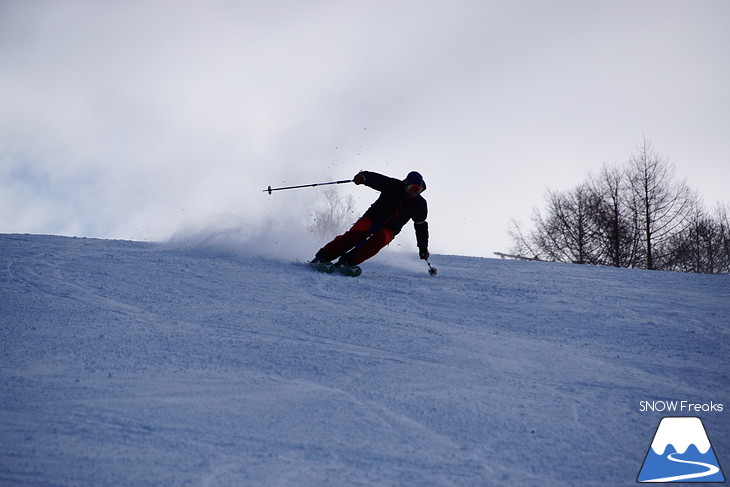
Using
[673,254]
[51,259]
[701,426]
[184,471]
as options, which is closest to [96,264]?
[51,259]

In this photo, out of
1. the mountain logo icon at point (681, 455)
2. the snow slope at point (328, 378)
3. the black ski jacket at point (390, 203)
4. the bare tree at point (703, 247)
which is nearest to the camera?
the snow slope at point (328, 378)

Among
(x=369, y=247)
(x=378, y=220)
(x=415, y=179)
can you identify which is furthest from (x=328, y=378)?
(x=415, y=179)

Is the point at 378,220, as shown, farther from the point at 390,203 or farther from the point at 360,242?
the point at 360,242

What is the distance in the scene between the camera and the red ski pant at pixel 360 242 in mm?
6316

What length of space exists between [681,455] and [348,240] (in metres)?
4.32

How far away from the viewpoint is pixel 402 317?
15.2 feet

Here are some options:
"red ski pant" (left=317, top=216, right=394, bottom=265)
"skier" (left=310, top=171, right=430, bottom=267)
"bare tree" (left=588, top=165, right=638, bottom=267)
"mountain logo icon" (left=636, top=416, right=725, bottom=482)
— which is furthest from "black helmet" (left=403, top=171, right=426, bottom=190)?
"bare tree" (left=588, top=165, right=638, bottom=267)

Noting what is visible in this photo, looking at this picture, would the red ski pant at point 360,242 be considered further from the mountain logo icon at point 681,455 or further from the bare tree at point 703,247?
the bare tree at point 703,247

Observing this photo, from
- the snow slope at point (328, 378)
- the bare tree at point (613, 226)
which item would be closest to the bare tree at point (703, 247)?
the bare tree at point (613, 226)

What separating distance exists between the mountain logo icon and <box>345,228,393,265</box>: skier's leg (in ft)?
12.8

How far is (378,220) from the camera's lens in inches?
254

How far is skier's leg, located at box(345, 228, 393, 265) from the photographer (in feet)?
20.7

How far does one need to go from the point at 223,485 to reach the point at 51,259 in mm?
4939

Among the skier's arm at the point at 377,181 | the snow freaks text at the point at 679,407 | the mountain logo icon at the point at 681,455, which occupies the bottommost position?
the mountain logo icon at the point at 681,455
